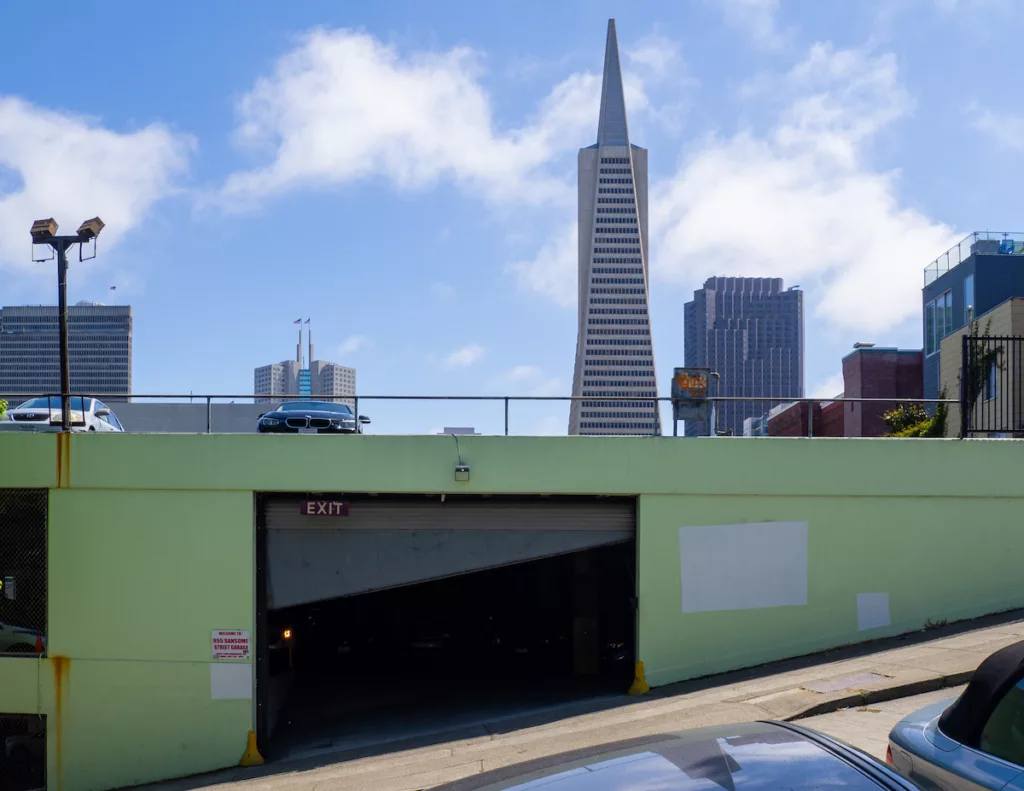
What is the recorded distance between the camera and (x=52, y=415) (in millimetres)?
16562

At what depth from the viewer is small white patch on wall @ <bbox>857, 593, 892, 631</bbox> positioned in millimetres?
14625

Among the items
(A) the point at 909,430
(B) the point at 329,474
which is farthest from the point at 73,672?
(A) the point at 909,430

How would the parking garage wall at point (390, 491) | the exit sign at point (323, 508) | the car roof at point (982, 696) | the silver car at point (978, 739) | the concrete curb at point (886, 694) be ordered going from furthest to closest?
the exit sign at point (323, 508)
the parking garage wall at point (390, 491)
the concrete curb at point (886, 694)
the car roof at point (982, 696)
the silver car at point (978, 739)

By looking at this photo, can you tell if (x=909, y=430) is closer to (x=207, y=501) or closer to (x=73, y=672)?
(x=207, y=501)

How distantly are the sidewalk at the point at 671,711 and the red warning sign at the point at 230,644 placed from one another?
1605 mm

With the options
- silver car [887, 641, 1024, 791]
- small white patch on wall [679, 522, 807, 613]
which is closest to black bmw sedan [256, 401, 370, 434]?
small white patch on wall [679, 522, 807, 613]

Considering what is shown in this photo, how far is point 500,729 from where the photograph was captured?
1343 cm

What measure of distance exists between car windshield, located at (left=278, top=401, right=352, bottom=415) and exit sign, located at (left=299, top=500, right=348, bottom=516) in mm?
2614

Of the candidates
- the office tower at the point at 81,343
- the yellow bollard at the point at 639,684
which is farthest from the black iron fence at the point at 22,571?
the office tower at the point at 81,343

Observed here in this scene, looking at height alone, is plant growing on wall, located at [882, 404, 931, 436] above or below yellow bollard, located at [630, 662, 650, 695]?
above

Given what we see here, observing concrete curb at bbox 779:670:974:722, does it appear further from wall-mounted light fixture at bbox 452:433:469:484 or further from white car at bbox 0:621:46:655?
white car at bbox 0:621:46:655

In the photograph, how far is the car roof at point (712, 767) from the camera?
2.91m

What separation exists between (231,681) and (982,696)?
461 inches

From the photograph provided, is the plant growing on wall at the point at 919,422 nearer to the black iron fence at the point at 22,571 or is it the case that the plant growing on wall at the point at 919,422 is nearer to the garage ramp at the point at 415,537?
the garage ramp at the point at 415,537
